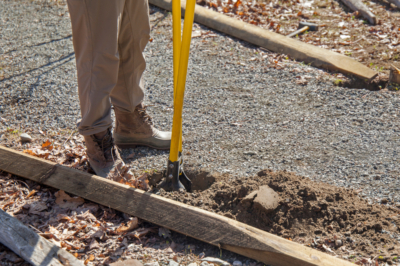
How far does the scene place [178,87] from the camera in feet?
7.18

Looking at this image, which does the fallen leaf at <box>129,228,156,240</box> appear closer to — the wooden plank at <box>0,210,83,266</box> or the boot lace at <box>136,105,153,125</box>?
the wooden plank at <box>0,210,83,266</box>

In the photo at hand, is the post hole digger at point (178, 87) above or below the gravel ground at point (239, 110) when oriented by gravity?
above

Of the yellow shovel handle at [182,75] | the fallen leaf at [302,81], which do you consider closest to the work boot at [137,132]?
the yellow shovel handle at [182,75]

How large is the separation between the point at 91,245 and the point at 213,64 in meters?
2.94

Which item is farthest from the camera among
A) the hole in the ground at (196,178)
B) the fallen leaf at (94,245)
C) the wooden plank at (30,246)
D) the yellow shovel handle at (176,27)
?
the hole in the ground at (196,178)

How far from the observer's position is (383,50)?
4.49m

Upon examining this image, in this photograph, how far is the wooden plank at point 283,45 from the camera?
4051mm

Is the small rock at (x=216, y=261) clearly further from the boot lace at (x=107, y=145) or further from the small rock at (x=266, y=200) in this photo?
the boot lace at (x=107, y=145)

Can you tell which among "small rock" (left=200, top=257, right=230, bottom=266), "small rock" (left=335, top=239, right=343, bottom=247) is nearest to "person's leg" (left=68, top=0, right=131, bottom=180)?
"small rock" (left=200, top=257, right=230, bottom=266)

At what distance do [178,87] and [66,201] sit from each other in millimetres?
1152

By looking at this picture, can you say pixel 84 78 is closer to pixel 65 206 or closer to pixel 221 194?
pixel 65 206

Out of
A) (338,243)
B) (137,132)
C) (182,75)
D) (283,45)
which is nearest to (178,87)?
(182,75)

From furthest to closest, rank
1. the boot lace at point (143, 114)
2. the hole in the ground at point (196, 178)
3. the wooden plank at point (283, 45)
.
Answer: the wooden plank at point (283, 45) < the boot lace at point (143, 114) < the hole in the ground at point (196, 178)

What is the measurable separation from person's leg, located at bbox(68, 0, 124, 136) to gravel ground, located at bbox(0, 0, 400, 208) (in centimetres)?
68
